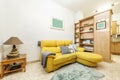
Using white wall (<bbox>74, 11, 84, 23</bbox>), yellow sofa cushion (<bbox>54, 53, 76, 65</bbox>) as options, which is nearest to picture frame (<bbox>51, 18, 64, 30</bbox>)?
white wall (<bbox>74, 11, 84, 23</bbox>)

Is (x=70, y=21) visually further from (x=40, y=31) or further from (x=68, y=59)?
(x=68, y=59)

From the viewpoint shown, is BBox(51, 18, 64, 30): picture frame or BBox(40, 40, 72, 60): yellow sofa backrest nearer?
BBox(40, 40, 72, 60): yellow sofa backrest

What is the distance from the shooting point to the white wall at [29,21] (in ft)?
7.70

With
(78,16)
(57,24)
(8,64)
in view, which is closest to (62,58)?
(8,64)

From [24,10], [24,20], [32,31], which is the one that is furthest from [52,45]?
[24,10]

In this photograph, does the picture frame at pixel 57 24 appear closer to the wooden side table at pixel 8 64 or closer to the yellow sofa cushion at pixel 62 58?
the yellow sofa cushion at pixel 62 58

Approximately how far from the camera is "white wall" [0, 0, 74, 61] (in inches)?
92.4

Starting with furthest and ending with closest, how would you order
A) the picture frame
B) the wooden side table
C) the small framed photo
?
the picture frame < the small framed photo < the wooden side table

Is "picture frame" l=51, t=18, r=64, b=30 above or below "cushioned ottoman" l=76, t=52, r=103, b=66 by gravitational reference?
above

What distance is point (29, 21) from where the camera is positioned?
9.29ft

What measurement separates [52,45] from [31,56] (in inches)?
36.3

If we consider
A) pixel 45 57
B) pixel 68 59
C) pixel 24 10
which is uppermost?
pixel 24 10

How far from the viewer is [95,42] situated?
3.59m

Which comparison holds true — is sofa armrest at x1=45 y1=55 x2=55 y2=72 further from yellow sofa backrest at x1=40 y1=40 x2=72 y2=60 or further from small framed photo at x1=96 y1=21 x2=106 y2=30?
small framed photo at x1=96 y1=21 x2=106 y2=30
